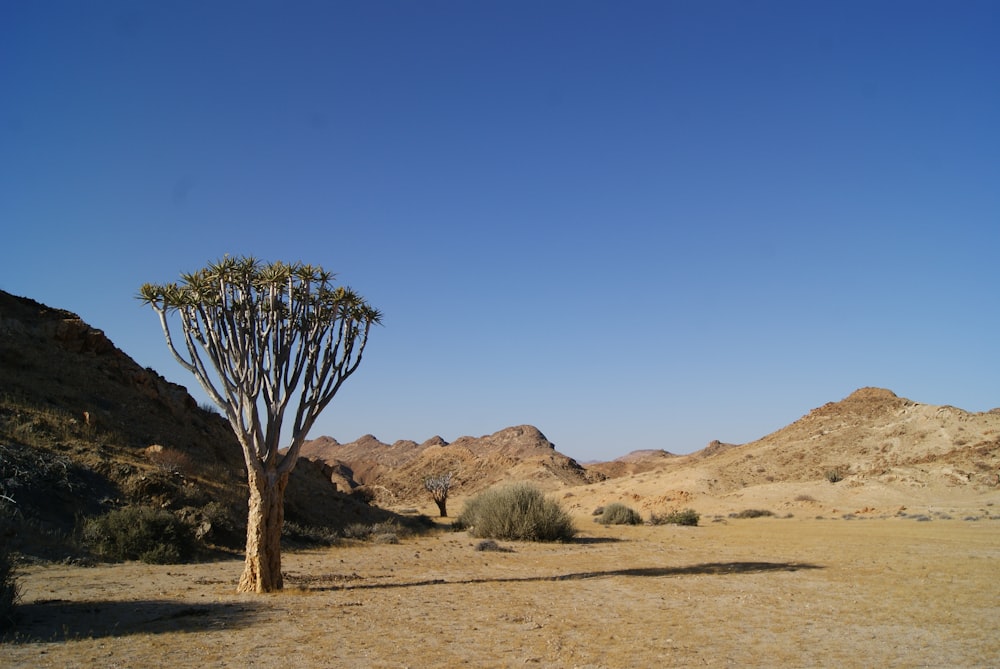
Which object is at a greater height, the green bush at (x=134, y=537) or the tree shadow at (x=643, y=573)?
the green bush at (x=134, y=537)

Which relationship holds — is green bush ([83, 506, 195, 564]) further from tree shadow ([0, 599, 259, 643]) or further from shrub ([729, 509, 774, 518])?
shrub ([729, 509, 774, 518])

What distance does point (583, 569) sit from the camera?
1570 cm

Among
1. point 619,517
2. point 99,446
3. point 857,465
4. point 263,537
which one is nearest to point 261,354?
point 263,537

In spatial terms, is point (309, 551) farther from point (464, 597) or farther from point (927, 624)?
point (927, 624)

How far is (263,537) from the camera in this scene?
11.4m

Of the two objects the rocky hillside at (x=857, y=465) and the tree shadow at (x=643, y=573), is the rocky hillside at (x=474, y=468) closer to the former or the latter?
the rocky hillside at (x=857, y=465)

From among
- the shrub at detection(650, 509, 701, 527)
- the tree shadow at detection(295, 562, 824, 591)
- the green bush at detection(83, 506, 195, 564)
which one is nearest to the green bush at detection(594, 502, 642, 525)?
the shrub at detection(650, 509, 701, 527)

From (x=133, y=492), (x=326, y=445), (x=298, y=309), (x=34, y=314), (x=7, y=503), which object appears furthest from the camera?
(x=326, y=445)

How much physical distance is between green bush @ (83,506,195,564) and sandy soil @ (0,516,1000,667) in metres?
0.63

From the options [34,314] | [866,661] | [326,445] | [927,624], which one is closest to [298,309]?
[866,661]

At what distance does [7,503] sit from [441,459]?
59535mm

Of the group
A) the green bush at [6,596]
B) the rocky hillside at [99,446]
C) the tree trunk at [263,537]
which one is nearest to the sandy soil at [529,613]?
the green bush at [6,596]

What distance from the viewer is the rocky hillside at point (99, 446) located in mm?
16078

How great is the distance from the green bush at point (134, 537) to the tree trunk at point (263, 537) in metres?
4.39
